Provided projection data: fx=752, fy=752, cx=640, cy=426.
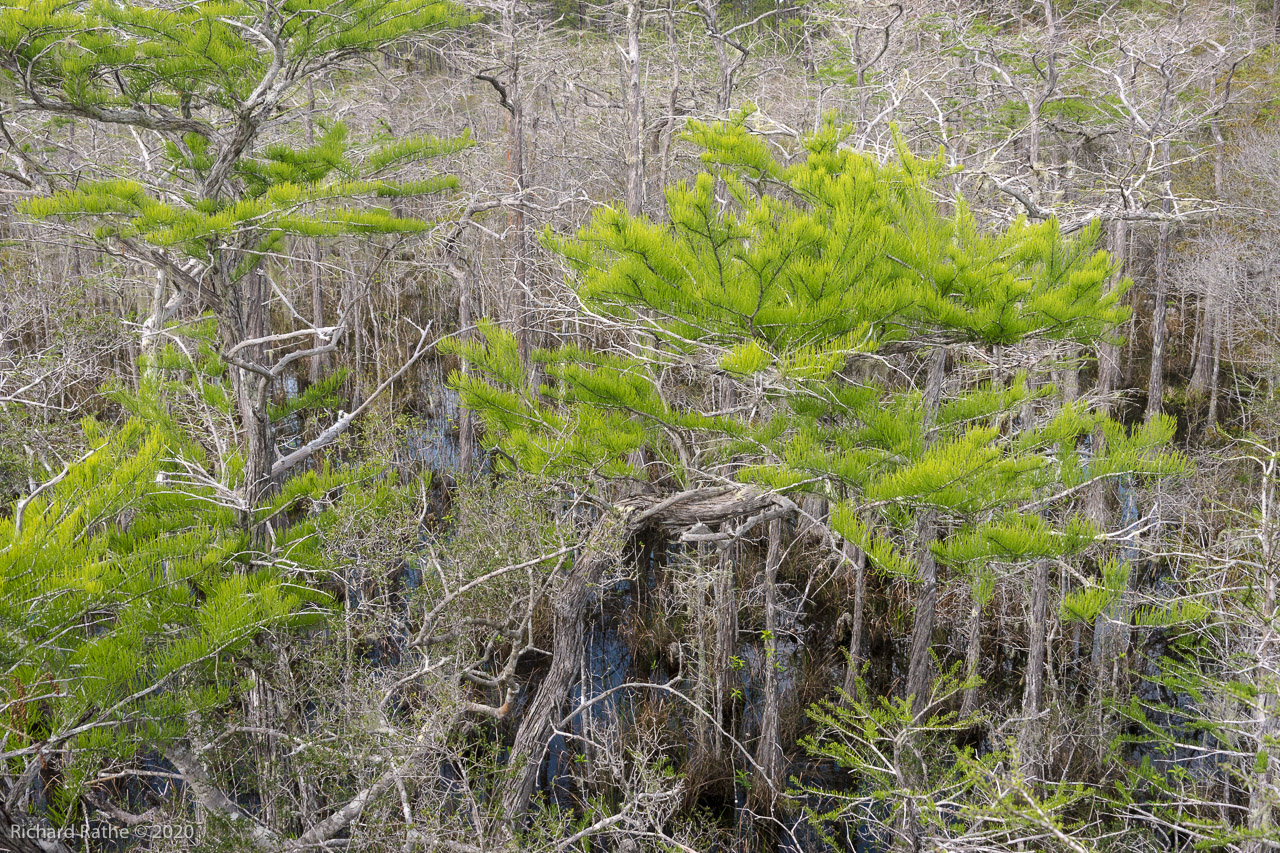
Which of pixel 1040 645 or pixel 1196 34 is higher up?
pixel 1196 34

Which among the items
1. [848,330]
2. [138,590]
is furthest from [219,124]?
[848,330]

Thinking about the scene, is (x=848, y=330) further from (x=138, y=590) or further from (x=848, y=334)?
(x=138, y=590)

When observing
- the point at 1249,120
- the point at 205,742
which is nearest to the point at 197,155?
the point at 205,742

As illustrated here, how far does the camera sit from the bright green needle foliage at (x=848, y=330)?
13.4 ft

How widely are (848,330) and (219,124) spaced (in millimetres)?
5120

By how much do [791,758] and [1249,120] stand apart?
47.7 feet

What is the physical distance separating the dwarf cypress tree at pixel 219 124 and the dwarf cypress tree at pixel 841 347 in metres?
1.68

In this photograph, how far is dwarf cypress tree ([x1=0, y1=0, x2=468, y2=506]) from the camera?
4.53m

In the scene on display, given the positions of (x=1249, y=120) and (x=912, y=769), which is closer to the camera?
(x=912, y=769)

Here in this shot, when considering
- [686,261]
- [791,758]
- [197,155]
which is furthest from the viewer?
[791,758]

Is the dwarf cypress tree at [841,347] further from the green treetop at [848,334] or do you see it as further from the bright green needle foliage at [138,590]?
the bright green needle foliage at [138,590]

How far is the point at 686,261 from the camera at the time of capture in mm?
4406

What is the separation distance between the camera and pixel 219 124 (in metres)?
5.93

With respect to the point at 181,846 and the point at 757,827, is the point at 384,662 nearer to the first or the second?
the point at 181,846
